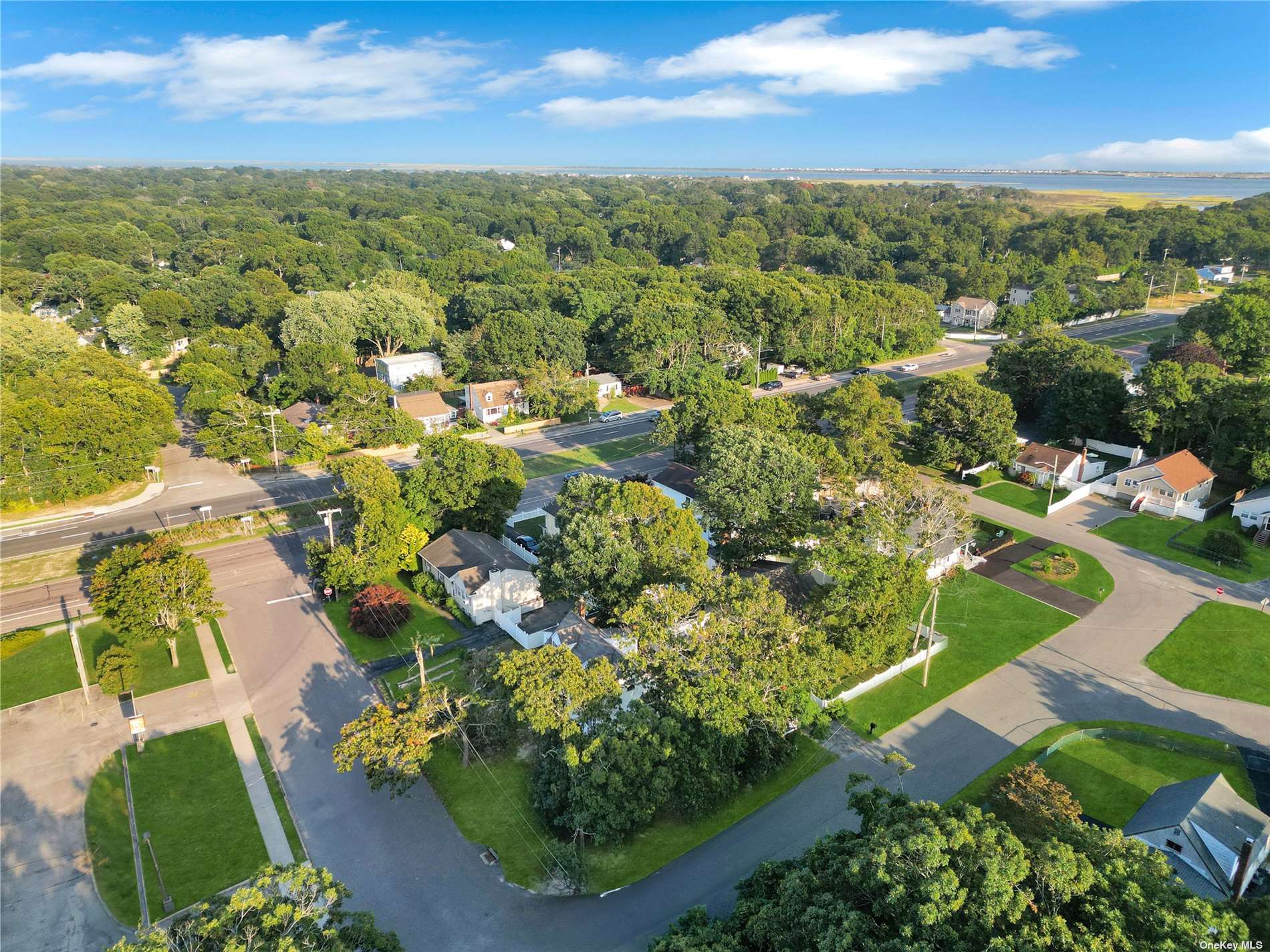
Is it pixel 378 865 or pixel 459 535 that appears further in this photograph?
pixel 459 535

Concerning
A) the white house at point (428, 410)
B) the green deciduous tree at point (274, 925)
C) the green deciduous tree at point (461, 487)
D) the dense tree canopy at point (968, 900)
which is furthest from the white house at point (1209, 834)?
the white house at point (428, 410)

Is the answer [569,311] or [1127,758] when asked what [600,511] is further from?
[569,311]

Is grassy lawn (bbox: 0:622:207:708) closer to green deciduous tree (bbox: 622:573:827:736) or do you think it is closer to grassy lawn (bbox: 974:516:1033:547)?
green deciduous tree (bbox: 622:573:827:736)

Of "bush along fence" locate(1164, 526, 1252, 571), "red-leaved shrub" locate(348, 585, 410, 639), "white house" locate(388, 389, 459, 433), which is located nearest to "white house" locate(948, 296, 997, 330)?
"bush along fence" locate(1164, 526, 1252, 571)

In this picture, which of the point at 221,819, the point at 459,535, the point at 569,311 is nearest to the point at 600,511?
the point at 459,535

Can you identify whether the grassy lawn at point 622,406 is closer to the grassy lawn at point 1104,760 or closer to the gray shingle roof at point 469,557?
the gray shingle roof at point 469,557

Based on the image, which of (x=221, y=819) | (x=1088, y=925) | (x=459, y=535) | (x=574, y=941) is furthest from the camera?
(x=459, y=535)
